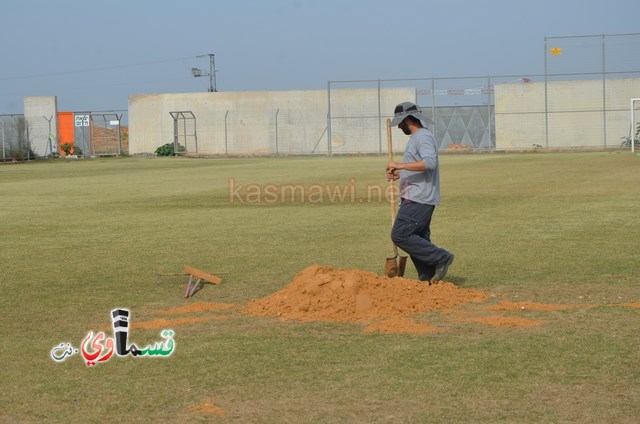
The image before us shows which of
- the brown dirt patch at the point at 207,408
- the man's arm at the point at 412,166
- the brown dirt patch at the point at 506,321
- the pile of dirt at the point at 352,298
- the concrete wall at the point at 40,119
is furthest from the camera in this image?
the concrete wall at the point at 40,119

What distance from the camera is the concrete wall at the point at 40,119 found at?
64.8 metres

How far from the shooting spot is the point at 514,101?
59.7 meters

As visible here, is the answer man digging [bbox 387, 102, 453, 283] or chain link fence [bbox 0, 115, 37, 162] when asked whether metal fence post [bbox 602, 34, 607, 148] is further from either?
man digging [bbox 387, 102, 453, 283]

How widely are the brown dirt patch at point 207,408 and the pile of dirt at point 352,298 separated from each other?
2.48 metres

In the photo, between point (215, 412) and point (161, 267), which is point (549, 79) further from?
point (215, 412)

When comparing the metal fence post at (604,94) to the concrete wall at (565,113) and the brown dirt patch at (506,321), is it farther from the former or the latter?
the brown dirt patch at (506,321)

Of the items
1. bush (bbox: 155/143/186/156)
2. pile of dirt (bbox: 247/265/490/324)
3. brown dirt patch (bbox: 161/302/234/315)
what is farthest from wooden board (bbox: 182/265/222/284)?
bush (bbox: 155/143/186/156)

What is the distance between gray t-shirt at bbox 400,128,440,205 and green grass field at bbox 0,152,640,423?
117cm

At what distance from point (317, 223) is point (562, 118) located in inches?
1714

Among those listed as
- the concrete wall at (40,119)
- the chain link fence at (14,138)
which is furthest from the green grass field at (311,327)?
the concrete wall at (40,119)

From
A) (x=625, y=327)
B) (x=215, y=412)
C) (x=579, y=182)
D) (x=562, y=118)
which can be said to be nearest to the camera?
(x=215, y=412)

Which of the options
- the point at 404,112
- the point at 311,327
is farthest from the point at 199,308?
the point at 404,112

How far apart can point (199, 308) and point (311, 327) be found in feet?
4.72

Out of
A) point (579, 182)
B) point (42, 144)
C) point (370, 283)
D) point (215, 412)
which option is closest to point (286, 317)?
point (370, 283)
